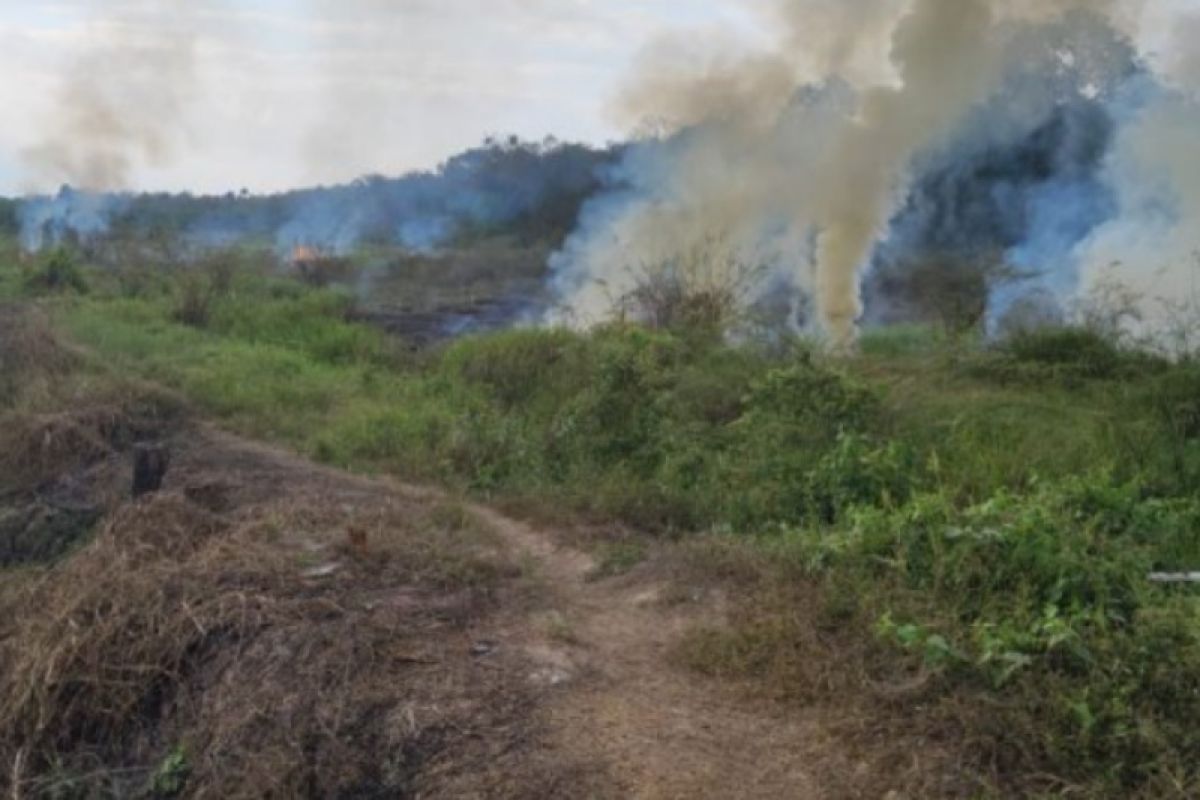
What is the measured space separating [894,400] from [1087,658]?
4.61 metres

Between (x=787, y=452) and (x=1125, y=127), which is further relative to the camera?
(x=1125, y=127)

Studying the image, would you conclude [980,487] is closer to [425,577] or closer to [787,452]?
[787,452]

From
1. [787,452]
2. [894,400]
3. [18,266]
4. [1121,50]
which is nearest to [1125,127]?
[1121,50]

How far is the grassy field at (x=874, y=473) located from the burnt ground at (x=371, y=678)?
334 millimetres

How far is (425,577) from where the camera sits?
598cm

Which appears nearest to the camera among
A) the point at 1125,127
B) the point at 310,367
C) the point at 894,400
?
the point at 894,400

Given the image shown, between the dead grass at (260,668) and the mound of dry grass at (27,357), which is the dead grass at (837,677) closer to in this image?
the dead grass at (260,668)

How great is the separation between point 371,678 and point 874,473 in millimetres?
3029

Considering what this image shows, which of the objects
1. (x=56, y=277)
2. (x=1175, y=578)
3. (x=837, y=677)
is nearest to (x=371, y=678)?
(x=837, y=677)

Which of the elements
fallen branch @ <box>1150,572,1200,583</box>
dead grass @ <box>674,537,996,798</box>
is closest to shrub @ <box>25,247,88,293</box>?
dead grass @ <box>674,537,996,798</box>

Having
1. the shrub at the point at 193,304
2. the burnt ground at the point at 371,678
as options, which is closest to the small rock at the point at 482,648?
the burnt ground at the point at 371,678

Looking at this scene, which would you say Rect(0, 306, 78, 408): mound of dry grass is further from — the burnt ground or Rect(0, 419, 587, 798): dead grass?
Rect(0, 419, 587, 798): dead grass

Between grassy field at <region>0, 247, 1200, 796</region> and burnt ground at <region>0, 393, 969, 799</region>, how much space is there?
0.33m

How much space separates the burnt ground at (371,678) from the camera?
14.1 ft
